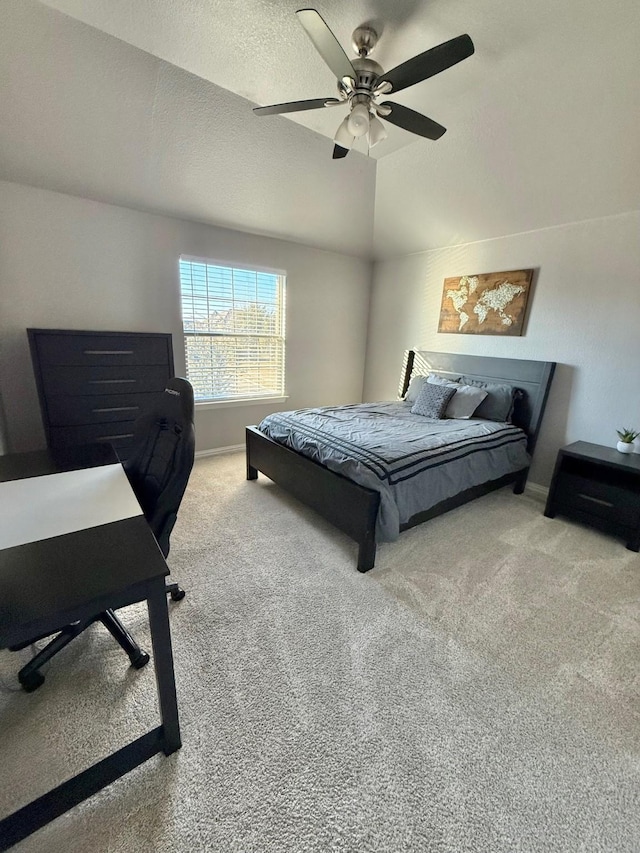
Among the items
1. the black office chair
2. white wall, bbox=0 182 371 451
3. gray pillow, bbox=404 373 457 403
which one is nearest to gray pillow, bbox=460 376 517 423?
gray pillow, bbox=404 373 457 403

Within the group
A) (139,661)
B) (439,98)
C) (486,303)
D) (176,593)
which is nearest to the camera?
(139,661)

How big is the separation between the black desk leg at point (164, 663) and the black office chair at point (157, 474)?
32cm

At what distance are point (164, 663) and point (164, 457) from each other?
719mm

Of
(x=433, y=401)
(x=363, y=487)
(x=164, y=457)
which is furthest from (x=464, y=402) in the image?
(x=164, y=457)

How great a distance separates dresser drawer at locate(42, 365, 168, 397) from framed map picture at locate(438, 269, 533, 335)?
2.97 m

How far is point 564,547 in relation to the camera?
95.2 inches

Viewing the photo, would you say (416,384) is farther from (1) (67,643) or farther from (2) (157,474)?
(1) (67,643)

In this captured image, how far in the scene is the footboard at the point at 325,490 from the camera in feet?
6.73

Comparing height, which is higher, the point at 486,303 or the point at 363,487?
the point at 486,303

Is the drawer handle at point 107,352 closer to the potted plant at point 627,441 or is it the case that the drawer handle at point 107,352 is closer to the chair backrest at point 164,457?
the chair backrest at point 164,457

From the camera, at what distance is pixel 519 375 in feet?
10.8

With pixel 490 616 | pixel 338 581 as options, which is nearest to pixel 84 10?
pixel 338 581

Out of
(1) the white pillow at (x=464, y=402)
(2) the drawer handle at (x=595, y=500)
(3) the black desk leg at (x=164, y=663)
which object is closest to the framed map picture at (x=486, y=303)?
(1) the white pillow at (x=464, y=402)

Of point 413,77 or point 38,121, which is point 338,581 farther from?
point 38,121
